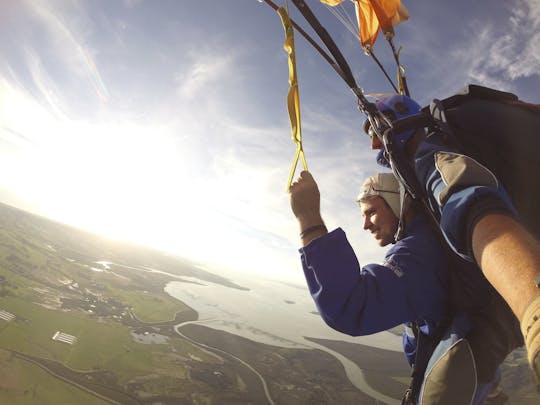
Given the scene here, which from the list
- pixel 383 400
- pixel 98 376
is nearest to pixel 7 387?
pixel 98 376

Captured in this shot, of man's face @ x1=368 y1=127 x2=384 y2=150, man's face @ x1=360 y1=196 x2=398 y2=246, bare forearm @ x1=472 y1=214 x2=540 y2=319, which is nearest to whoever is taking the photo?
bare forearm @ x1=472 y1=214 x2=540 y2=319

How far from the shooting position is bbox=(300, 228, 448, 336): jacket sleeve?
68.8 inches

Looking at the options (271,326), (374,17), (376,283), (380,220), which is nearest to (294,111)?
(380,220)

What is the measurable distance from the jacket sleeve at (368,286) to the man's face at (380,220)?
1.01 meters

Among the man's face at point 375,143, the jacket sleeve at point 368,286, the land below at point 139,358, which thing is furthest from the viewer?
the land below at point 139,358

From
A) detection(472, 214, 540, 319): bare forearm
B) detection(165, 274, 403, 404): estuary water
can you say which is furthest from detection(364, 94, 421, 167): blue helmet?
detection(165, 274, 403, 404): estuary water

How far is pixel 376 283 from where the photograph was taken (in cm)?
184

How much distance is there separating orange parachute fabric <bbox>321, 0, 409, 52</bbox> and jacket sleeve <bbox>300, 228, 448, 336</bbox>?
4931mm

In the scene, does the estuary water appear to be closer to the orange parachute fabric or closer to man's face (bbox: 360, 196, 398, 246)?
the orange parachute fabric

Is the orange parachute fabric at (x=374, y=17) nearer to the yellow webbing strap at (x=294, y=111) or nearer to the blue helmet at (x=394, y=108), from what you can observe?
the blue helmet at (x=394, y=108)

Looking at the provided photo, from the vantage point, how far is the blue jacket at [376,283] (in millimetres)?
1750

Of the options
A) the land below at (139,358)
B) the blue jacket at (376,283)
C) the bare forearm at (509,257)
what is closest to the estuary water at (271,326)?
the land below at (139,358)

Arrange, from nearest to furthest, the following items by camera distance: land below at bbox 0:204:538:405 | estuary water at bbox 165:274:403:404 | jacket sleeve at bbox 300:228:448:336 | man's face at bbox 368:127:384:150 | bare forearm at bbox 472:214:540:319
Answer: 1. bare forearm at bbox 472:214:540:319
2. jacket sleeve at bbox 300:228:448:336
3. man's face at bbox 368:127:384:150
4. land below at bbox 0:204:538:405
5. estuary water at bbox 165:274:403:404

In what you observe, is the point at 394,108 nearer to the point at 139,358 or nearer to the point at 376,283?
the point at 376,283
